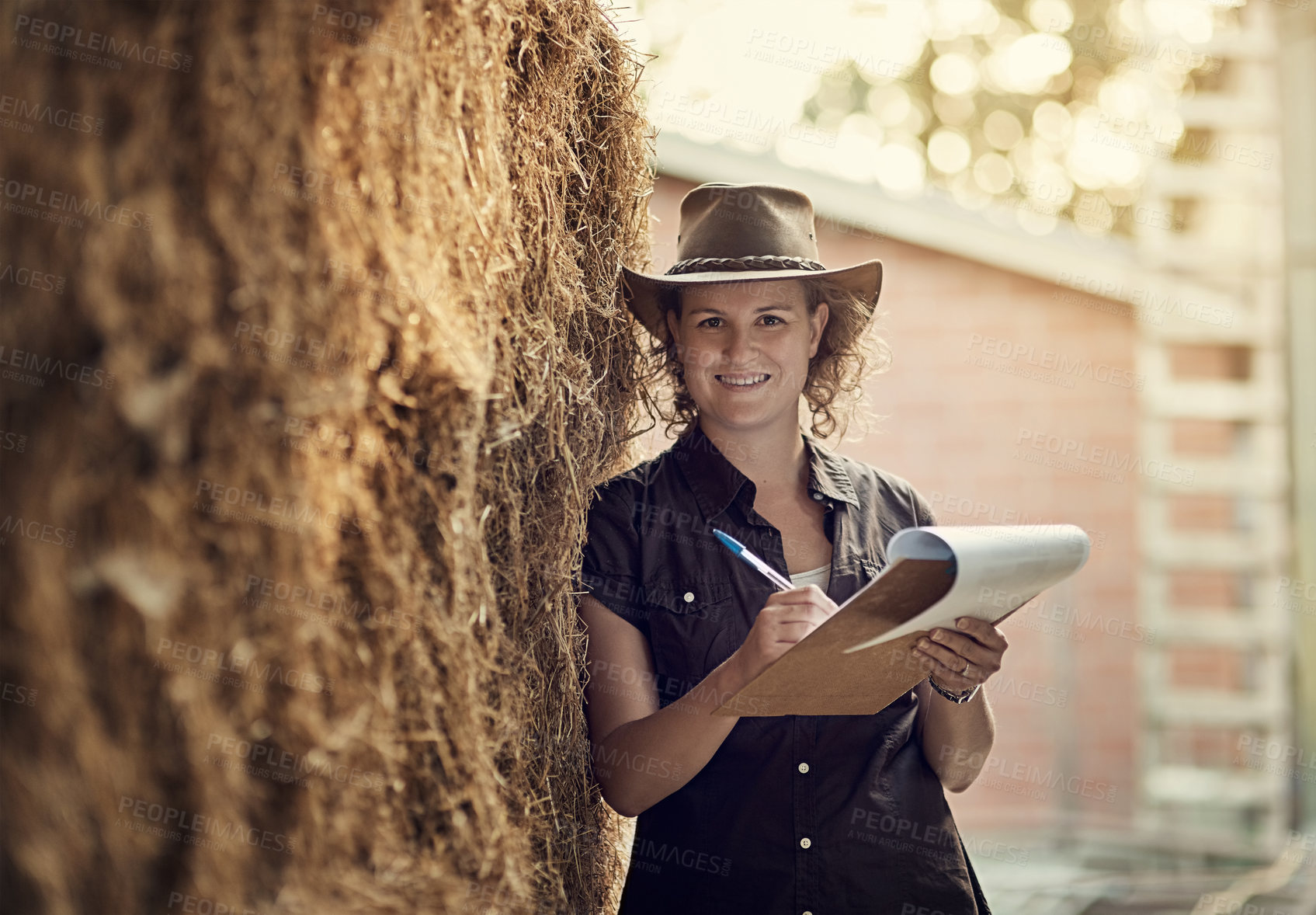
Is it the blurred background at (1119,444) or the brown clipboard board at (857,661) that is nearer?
the brown clipboard board at (857,661)

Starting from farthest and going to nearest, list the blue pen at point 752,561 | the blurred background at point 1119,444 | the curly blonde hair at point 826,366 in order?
the blurred background at point 1119,444, the curly blonde hair at point 826,366, the blue pen at point 752,561

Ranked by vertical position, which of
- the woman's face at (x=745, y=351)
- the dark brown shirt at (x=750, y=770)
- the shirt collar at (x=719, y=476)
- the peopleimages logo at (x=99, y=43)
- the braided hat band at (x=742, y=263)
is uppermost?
the braided hat band at (x=742, y=263)

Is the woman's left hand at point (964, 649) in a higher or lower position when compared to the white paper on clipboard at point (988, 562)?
lower

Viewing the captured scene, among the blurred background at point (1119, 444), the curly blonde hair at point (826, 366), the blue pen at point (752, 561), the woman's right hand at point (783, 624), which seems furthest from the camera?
the blurred background at point (1119, 444)

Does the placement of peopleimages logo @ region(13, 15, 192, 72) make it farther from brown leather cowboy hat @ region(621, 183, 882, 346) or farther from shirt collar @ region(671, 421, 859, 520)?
shirt collar @ region(671, 421, 859, 520)

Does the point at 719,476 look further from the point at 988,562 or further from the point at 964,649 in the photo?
the point at 988,562

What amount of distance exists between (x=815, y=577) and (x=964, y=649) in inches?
15.2

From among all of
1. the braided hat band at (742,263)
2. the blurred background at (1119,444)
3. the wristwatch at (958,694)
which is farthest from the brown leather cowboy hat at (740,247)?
the blurred background at (1119,444)

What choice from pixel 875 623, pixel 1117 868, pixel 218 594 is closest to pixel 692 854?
pixel 875 623

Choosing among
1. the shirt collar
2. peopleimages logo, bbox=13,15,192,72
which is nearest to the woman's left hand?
the shirt collar

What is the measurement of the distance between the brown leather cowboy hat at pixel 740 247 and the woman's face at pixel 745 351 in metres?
0.04

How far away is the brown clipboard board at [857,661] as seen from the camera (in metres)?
1.45

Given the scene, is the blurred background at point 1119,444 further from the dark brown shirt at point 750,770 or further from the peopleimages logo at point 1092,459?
the dark brown shirt at point 750,770

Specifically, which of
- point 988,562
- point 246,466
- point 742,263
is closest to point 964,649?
point 988,562
